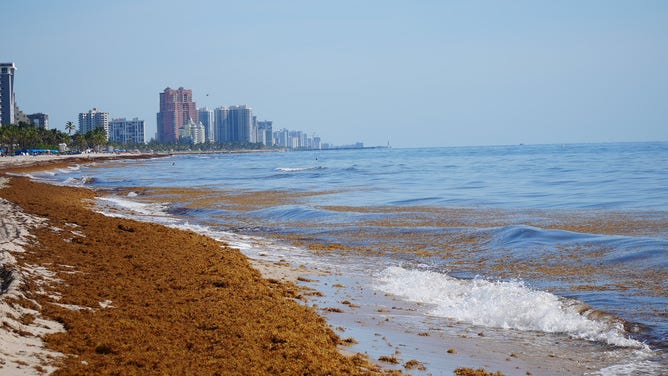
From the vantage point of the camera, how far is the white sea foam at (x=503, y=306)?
934cm

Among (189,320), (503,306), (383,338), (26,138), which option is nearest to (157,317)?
(189,320)

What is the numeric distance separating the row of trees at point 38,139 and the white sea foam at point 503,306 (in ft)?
465

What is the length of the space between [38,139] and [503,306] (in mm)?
165677

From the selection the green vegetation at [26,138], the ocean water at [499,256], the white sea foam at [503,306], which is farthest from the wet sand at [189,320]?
the green vegetation at [26,138]

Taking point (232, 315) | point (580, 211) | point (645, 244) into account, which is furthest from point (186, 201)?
point (232, 315)

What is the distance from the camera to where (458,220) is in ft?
75.7

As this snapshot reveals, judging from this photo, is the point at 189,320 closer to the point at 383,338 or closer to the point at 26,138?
the point at 383,338

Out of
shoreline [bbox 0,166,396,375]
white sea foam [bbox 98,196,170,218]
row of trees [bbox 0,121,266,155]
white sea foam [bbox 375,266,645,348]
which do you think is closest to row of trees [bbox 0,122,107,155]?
row of trees [bbox 0,121,266,155]

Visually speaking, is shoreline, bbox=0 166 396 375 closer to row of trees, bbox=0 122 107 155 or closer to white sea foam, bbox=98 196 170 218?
white sea foam, bbox=98 196 170 218

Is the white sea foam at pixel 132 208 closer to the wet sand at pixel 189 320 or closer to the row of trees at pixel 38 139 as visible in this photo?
the wet sand at pixel 189 320

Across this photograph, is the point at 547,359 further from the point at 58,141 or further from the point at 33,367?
the point at 58,141

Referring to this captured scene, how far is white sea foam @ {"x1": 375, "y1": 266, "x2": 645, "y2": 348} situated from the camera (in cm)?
934

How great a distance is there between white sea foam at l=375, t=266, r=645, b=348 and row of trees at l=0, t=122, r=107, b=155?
141696mm

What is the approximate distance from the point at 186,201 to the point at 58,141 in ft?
514
